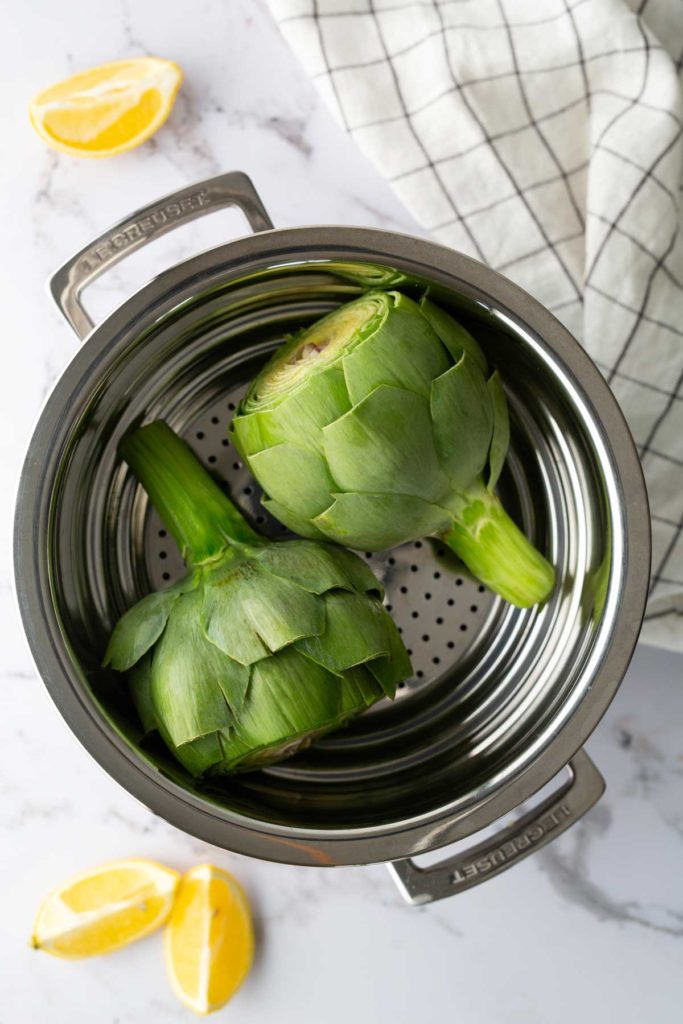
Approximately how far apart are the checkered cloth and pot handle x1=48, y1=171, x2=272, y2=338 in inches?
8.7

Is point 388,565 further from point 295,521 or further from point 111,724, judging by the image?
point 111,724

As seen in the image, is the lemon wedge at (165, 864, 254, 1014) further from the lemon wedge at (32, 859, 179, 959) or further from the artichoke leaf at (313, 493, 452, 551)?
the artichoke leaf at (313, 493, 452, 551)

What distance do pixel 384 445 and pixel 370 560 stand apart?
241mm

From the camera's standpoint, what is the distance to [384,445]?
2.32 ft

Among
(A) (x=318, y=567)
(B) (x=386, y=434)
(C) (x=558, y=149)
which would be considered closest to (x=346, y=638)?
(A) (x=318, y=567)

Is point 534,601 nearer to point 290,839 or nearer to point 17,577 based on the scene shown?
point 290,839

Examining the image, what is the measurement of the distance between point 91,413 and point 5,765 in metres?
0.40

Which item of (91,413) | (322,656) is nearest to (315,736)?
(322,656)

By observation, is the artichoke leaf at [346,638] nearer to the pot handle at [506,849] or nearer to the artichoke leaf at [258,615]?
the artichoke leaf at [258,615]

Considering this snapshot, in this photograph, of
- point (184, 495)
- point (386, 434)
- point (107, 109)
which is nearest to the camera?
point (386, 434)

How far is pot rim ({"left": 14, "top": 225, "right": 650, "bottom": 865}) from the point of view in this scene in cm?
70

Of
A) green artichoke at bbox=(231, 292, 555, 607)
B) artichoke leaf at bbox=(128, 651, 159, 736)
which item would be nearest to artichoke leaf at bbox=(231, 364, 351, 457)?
green artichoke at bbox=(231, 292, 555, 607)

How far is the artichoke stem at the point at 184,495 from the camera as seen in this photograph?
0.80 metres

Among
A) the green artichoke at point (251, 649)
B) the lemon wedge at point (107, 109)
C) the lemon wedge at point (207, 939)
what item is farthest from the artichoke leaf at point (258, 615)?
the lemon wedge at point (107, 109)
